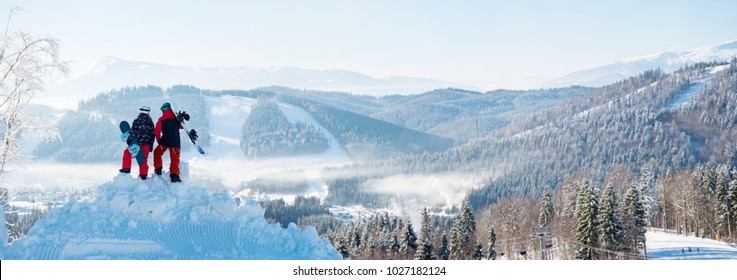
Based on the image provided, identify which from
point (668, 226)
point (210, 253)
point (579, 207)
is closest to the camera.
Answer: point (210, 253)

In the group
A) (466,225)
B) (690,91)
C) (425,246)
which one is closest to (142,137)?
(425,246)

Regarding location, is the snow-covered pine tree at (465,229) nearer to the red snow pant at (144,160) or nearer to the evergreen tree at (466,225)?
the evergreen tree at (466,225)

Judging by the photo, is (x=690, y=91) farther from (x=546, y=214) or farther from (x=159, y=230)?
(x=159, y=230)

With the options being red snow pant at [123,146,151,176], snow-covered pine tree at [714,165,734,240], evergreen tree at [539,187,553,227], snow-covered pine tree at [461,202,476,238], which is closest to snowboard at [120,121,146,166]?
red snow pant at [123,146,151,176]

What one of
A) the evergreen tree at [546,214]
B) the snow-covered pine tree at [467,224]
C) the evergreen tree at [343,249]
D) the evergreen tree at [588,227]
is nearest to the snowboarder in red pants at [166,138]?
the evergreen tree at [588,227]

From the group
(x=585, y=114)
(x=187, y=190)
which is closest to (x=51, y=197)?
(x=187, y=190)

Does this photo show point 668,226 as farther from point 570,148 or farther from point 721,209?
point 570,148
